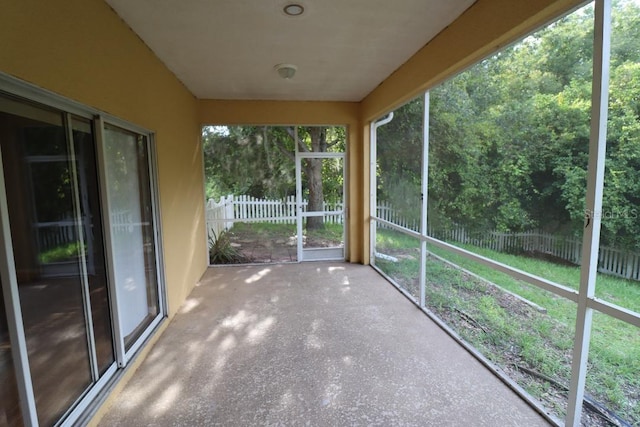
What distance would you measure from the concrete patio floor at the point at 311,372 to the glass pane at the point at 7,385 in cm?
60

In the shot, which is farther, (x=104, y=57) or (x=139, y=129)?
(x=139, y=129)

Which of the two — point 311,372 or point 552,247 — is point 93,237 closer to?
point 311,372

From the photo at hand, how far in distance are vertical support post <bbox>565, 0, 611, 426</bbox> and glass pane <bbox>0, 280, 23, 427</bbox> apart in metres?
2.61

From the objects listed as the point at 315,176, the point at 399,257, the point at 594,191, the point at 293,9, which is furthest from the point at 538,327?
the point at 315,176

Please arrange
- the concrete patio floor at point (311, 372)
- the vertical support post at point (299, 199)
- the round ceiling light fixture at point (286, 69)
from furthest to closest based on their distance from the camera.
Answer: the vertical support post at point (299, 199), the round ceiling light fixture at point (286, 69), the concrete patio floor at point (311, 372)

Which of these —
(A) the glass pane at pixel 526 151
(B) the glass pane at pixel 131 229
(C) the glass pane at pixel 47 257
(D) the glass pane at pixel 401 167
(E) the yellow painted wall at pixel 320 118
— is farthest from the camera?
(E) the yellow painted wall at pixel 320 118

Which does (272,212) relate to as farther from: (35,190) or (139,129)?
(35,190)

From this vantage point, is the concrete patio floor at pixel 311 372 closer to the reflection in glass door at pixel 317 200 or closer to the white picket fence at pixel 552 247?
the white picket fence at pixel 552 247

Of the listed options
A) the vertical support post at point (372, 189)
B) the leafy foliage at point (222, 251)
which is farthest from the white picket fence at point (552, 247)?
the leafy foliage at point (222, 251)

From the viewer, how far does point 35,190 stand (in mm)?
1529

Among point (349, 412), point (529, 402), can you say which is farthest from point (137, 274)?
point (529, 402)

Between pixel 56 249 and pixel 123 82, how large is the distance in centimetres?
133

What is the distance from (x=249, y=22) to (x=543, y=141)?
2.17 metres

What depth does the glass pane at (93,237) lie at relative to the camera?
6.30ft
